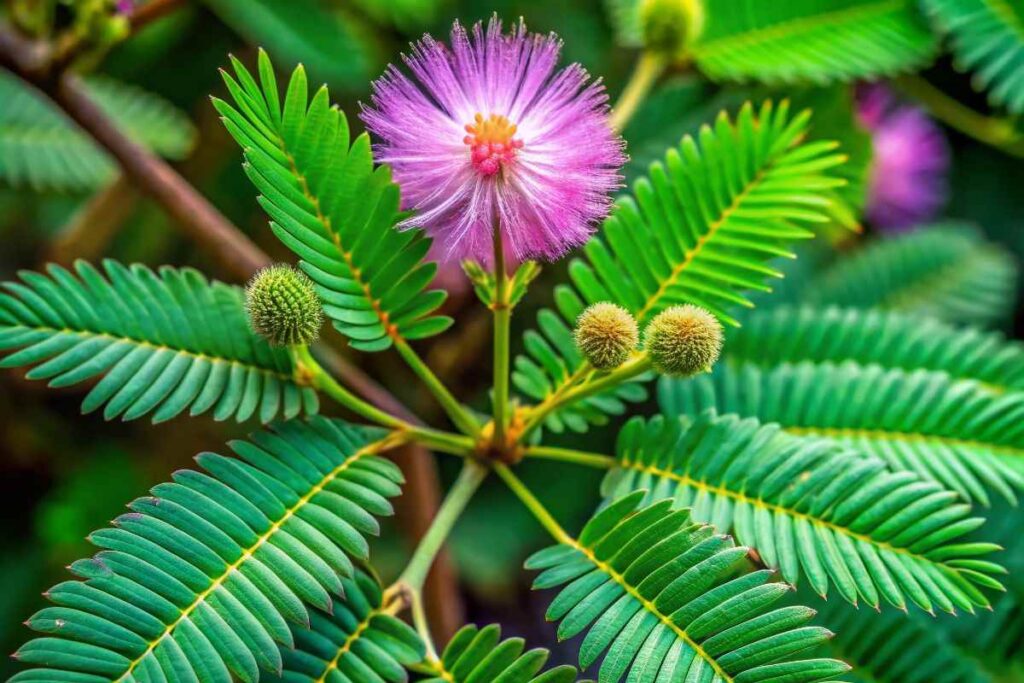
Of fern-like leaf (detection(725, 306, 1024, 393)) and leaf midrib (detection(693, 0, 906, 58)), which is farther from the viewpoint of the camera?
leaf midrib (detection(693, 0, 906, 58))

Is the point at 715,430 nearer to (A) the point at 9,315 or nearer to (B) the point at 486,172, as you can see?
(B) the point at 486,172

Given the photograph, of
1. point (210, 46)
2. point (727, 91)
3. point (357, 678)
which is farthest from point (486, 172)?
point (210, 46)

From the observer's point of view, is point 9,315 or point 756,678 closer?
point 756,678

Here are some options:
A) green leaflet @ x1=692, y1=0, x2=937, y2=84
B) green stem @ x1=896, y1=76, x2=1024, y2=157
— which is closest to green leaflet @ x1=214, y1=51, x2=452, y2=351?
green leaflet @ x1=692, y1=0, x2=937, y2=84

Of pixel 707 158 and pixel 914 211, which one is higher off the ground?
pixel 914 211

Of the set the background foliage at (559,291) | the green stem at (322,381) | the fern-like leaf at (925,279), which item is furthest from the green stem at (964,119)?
the green stem at (322,381)

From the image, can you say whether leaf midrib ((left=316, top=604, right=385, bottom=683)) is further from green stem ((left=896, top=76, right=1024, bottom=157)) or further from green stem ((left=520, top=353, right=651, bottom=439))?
green stem ((left=896, top=76, right=1024, bottom=157))
